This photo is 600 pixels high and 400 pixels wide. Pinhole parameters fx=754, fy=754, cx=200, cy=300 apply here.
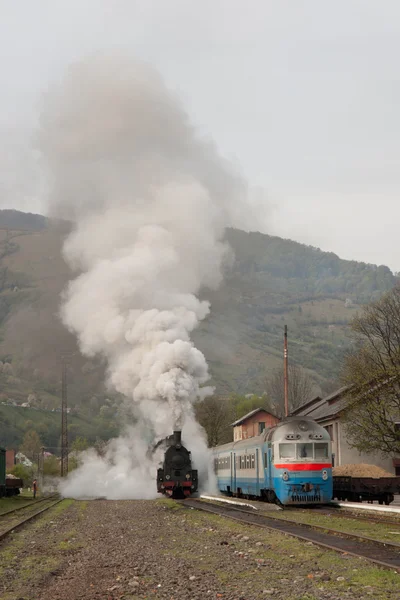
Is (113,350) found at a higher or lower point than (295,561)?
higher

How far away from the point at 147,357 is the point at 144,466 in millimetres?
8762

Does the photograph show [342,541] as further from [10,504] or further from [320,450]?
[10,504]

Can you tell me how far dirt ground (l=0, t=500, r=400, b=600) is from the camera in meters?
12.1

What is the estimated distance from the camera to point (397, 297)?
183 feet

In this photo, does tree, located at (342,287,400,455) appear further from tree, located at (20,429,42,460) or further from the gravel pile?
tree, located at (20,429,42,460)

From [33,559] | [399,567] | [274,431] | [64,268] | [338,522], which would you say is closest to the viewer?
[399,567]

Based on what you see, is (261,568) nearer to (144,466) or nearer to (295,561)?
(295,561)

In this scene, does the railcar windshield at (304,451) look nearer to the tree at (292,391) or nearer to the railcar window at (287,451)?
the railcar window at (287,451)

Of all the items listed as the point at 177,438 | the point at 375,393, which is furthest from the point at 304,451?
the point at 375,393

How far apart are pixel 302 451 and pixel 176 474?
12.9m

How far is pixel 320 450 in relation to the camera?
34.4m

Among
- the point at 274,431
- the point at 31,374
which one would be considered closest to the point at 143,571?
the point at 274,431

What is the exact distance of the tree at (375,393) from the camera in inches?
1802

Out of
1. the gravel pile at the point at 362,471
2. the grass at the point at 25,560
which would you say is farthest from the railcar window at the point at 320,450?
the gravel pile at the point at 362,471
